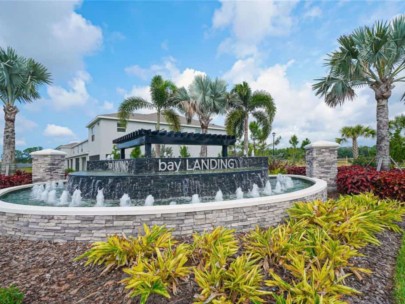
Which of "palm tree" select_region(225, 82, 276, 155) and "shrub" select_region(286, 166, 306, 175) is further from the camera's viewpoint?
"palm tree" select_region(225, 82, 276, 155)

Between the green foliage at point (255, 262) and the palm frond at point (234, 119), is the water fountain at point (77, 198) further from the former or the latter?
the palm frond at point (234, 119)

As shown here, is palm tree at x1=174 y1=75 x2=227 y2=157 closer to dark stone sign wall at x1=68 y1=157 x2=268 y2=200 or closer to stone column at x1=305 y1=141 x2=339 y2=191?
stone column at x1=305 y1=141 x2=339 y2=191

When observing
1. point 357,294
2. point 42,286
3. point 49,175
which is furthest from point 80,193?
point 357,294

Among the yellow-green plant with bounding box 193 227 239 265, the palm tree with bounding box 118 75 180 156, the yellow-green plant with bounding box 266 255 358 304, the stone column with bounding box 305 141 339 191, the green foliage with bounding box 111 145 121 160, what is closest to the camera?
the yellow-green plant with bounding box 266 255 358 304

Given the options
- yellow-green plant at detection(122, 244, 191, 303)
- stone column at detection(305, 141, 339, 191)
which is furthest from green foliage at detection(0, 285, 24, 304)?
stone column at detection(305, 141, 339, 191)

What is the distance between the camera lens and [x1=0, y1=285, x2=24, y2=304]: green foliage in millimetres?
2770

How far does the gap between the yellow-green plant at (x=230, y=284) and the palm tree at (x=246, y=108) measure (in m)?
17.6

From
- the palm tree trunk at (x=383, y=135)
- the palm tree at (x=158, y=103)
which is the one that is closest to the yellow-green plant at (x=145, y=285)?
the palm tree trunk at (x=383, y=135)

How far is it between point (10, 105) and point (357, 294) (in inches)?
714

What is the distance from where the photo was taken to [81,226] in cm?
432

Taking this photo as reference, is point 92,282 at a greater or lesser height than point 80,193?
lesser

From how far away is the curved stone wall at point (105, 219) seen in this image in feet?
14.2

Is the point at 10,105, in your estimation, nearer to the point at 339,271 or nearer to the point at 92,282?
the point at 92,282

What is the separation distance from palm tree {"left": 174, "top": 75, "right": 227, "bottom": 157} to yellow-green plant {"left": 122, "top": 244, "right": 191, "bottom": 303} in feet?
57.2
